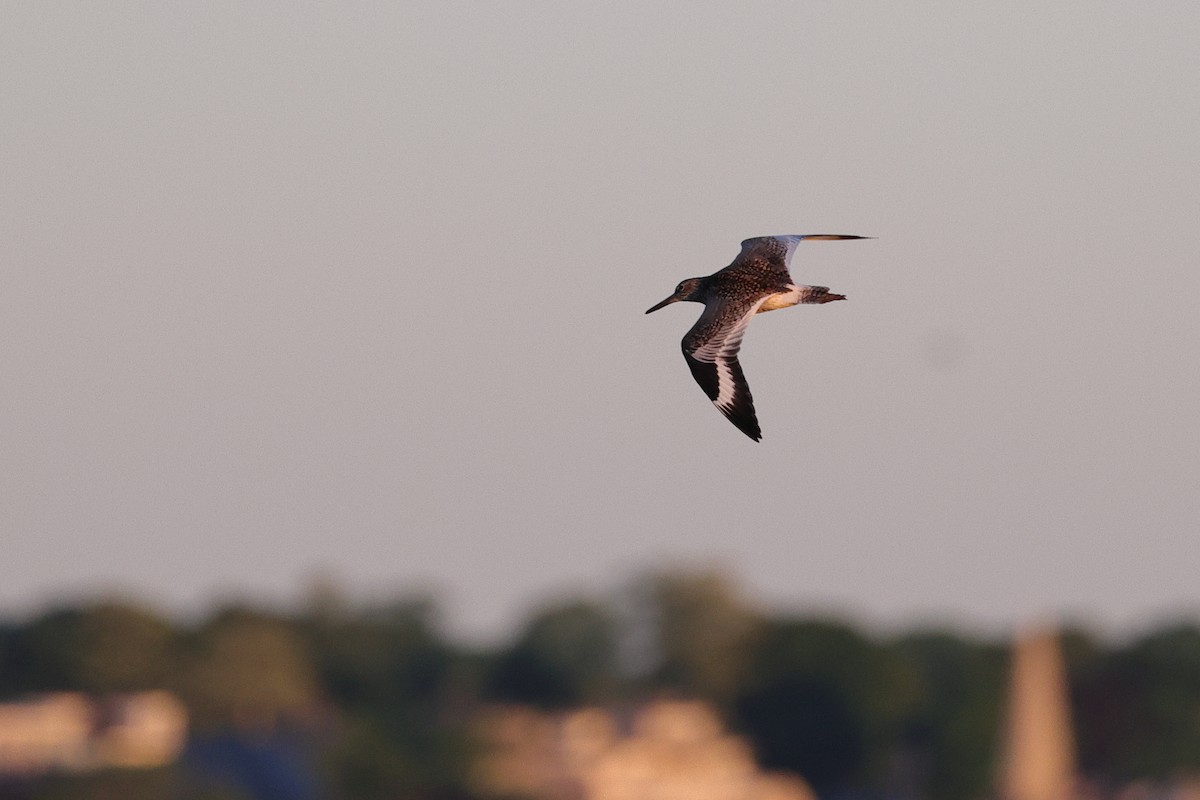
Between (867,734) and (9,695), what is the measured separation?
46.0 metres

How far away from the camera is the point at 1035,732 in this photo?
14188cm

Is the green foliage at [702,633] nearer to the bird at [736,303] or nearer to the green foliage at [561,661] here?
the green foliage at [561,661]

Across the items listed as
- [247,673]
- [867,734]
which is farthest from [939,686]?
Result: [247,673]

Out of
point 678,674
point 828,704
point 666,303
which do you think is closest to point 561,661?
point 678,674

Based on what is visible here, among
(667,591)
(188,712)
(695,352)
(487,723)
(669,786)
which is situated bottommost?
(695,352)

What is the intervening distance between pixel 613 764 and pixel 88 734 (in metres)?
37.1

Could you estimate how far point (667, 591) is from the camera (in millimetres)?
180000

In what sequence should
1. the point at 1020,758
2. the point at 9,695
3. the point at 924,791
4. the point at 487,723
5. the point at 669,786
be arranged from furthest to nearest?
the point at 9,695 < the point at 924,791 < the point at 1020,758 < the point at 487,723 < the point at 669,786

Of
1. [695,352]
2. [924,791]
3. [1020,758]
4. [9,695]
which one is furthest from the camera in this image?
[9,695]

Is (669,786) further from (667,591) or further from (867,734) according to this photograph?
(667,591)

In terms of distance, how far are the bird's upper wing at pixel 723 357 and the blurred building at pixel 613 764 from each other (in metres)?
78.3

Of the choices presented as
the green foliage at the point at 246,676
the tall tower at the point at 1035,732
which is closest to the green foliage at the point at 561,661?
the green foliage at the point at 246,676

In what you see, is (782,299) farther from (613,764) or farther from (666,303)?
(613,764)

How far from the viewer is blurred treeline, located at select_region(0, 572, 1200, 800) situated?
525ft
